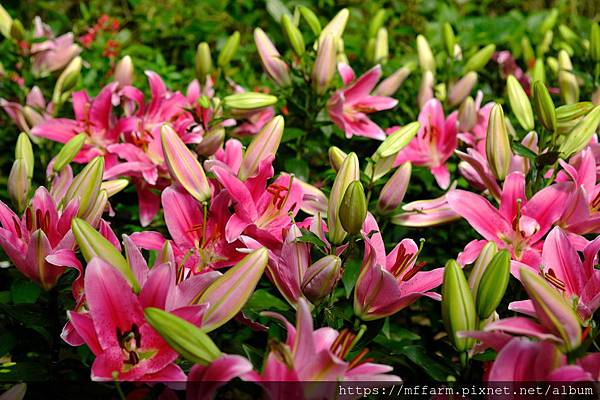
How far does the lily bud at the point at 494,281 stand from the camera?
0.96 meters

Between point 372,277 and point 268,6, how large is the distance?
59.9 inches

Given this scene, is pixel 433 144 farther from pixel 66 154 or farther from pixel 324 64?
pixel 66 154

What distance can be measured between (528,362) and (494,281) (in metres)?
0.13

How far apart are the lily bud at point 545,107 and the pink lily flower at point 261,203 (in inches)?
19.0

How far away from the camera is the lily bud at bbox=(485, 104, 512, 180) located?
1.32m

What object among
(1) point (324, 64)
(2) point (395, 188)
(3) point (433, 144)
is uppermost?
(1) point (324, 64)

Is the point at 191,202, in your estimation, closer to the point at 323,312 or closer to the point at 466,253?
the point at 323,312

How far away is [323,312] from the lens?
108 centimetres

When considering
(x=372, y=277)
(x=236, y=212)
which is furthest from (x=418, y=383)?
(x=236, y=212)

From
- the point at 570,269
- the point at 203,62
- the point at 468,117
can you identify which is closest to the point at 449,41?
the point at 468,117

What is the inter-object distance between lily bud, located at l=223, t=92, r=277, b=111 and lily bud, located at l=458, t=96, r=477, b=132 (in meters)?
0.47

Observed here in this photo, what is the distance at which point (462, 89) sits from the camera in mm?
1900

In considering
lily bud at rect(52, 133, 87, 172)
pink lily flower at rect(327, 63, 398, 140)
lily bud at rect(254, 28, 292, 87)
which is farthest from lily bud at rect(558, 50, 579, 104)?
lily bud at rect(52, 133, 87, 172)

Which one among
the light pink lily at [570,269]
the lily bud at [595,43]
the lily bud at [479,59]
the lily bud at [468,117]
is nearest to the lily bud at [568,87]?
the lily bud at [595,43]
